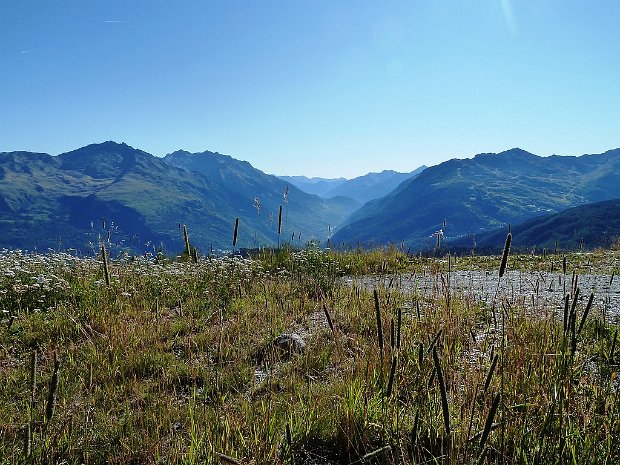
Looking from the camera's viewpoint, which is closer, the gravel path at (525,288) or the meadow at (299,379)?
the meadow at (299,379)

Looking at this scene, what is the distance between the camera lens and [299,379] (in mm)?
4230

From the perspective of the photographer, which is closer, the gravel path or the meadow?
the meadow

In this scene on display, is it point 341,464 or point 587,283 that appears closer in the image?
point 341,464

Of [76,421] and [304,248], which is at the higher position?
[304,248]

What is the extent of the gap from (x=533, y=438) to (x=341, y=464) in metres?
1.28

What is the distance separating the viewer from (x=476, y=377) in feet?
7.73

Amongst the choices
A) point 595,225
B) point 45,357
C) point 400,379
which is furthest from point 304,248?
point 595,225

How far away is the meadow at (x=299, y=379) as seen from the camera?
2346mm

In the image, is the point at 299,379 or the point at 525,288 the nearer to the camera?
the point at 299,379

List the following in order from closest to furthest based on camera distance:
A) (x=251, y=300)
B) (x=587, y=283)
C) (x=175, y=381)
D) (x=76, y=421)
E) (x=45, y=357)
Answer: (x=76, y=421), (x=175, y=381), (x=45, y=357), (x=251, y=300), (x=587, y=283)

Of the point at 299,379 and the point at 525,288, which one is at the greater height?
the point at 525,288

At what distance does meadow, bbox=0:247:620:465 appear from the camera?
2346 millimetres

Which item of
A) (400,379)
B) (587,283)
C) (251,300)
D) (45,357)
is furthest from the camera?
(587,283)

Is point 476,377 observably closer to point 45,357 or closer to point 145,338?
point 145,338
